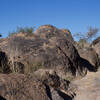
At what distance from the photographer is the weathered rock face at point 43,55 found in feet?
19.9

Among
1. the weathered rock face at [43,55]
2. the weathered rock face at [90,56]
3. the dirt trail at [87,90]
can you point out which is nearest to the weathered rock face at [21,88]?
the dirt trail at [87,90]

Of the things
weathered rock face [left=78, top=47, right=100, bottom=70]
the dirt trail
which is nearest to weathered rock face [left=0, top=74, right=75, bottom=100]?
the dirt trail

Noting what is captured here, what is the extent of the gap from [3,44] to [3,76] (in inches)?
141

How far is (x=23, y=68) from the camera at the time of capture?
5898 millimetres

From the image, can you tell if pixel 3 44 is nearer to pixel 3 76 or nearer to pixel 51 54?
pixel 51 54

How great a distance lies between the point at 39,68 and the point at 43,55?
0.53m

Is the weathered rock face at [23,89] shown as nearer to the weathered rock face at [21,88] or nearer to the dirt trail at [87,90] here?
the weathered rock face at [21,88]

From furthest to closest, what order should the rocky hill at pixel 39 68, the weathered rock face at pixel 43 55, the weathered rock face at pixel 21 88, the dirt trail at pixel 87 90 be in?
the weathered rock face at pixel 43 55 < the dirt trail at pixel 87 90 < the rocky hill at pixel 39 68 < the weathered rock face at pixel 21 88

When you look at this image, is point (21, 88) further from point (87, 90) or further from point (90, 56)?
point (90, 56)

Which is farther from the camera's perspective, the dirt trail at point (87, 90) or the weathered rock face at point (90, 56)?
the weathered rock face at point (90, 56)

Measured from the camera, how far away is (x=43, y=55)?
6.29 metres

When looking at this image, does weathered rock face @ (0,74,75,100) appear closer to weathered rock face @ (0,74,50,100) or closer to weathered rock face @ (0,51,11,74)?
weathered rock face @ (0,74,50,100)

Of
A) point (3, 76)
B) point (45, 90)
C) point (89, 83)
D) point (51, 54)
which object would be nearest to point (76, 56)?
point (51, 54)

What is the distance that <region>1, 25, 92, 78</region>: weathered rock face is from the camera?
239 inches
